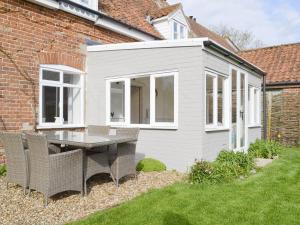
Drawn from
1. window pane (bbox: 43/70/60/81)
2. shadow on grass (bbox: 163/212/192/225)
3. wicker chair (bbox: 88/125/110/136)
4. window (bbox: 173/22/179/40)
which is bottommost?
shadow on grass (bbox: 163/212/192/225)

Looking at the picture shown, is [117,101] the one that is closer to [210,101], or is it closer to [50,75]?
[50,75]

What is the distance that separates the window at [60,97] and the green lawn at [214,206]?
419 centimetres

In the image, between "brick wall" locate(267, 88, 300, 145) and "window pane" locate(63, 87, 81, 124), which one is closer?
"window pane" locate(63, 87, 81, 124)

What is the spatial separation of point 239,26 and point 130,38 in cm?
2973

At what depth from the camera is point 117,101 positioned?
1021cm

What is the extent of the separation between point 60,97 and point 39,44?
62.9 inches

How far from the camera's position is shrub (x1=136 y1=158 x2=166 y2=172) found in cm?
825

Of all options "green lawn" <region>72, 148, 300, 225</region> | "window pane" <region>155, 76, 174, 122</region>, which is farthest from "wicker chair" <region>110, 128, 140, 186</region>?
"window pane" <region>155, 76, 174, 122</region>

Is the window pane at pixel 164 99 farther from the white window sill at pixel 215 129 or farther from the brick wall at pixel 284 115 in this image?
the brick wall at pixel 284 115

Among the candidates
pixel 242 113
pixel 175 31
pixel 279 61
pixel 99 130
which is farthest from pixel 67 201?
pixel 279 61

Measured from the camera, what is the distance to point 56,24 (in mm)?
8969

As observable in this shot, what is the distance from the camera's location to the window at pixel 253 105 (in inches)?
515

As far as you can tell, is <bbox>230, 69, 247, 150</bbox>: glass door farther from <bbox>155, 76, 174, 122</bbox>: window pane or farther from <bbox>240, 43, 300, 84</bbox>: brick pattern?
<bbox>240, 43, 300, 84</bbox>: brick pattern

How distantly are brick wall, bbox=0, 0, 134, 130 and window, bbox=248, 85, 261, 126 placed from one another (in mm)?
7431
